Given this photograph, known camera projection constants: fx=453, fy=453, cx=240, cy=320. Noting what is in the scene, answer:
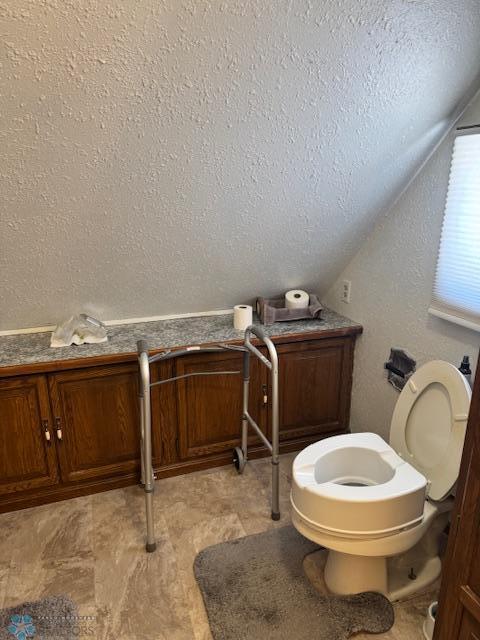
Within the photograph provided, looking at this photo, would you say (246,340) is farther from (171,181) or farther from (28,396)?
(28,396)

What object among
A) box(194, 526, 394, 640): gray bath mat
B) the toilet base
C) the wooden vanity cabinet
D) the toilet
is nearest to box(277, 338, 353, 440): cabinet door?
the wooden vanity cabinet

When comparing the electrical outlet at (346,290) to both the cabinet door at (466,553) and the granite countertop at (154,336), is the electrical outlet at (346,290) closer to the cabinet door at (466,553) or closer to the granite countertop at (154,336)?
the granite countertop at (154,336)

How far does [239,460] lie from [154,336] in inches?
29.8

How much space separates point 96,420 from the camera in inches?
82.1

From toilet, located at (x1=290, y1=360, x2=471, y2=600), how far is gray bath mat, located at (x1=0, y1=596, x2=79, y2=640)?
837 millimetres

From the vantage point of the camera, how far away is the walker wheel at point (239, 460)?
229cm

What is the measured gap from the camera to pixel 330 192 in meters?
1.87

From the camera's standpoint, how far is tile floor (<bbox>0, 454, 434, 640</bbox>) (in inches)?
61.4

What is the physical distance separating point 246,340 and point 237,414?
1.71ft

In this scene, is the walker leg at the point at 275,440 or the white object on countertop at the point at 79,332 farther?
the white object on countertop at the point at 79,332

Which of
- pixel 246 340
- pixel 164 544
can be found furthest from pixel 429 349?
pixel 164 544

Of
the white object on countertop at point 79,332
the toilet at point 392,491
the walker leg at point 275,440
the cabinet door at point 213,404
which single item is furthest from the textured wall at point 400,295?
the white object on countertop at point 79,332

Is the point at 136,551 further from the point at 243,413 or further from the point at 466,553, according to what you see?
the point at 466,553

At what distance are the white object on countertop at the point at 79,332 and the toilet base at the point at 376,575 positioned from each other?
1348 mm
